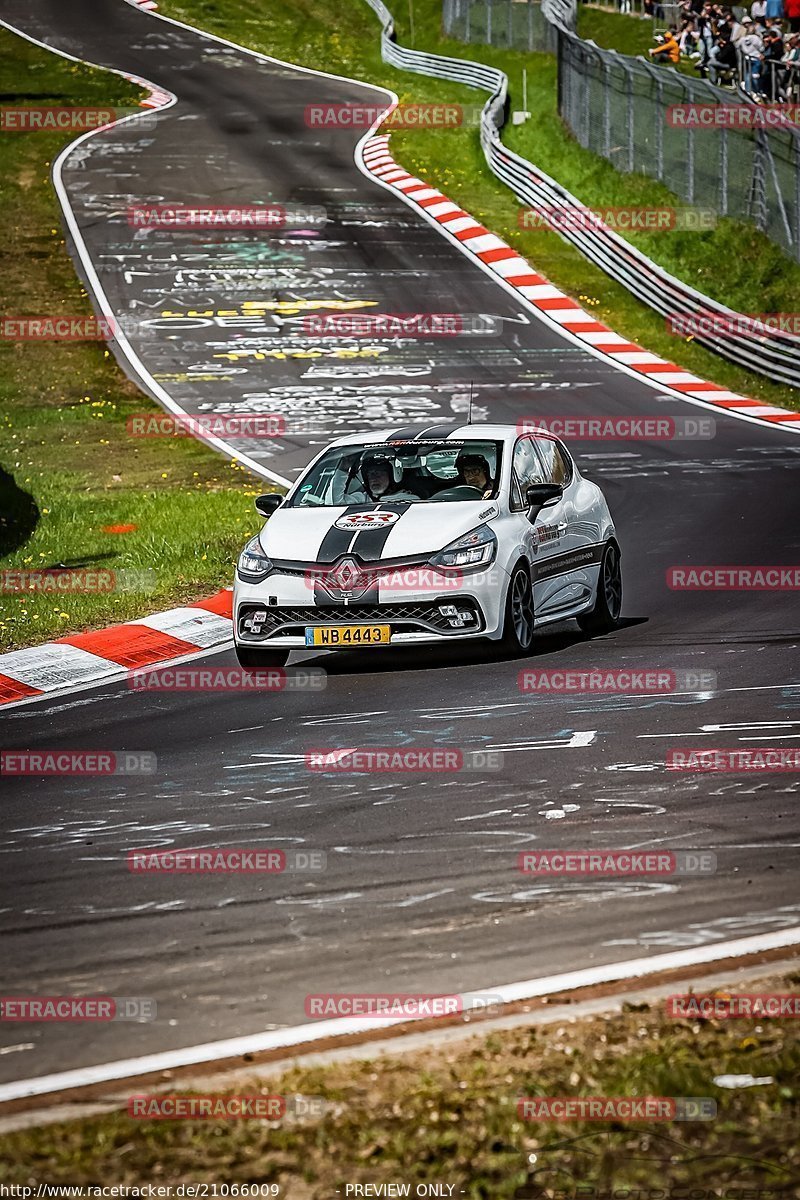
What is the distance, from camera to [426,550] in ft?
38.7

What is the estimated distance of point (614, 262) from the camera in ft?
103

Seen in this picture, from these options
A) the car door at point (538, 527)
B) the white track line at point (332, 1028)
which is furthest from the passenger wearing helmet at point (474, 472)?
the white track line at point (332, 1028)

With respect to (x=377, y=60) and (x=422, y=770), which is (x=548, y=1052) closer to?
(x=422, y=770)

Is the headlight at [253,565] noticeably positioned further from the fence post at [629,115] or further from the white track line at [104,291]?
the fence post at [629,115]

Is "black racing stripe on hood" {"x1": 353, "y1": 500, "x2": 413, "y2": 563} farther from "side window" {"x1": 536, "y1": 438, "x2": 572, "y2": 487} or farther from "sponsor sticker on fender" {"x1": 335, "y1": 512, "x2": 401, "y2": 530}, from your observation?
"side window" {"x1": 536, "y1": 438, "x2": 572, "y2": 487}

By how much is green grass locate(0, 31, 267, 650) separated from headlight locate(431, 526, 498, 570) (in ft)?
→ 11.6

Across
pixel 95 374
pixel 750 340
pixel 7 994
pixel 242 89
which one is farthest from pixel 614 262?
pixel 7 994

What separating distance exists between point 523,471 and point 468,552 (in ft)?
4.46

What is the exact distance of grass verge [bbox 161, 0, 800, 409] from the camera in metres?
29.0

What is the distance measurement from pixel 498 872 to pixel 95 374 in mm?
19875

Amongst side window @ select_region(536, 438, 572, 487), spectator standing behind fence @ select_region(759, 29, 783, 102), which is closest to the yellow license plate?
side window @ select_region(536, 438, 572, 487)

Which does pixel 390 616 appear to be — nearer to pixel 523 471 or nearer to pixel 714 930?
pixel 523 471

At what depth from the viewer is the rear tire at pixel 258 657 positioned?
12.2 metres

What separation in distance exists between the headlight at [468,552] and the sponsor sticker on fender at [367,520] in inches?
19.8
